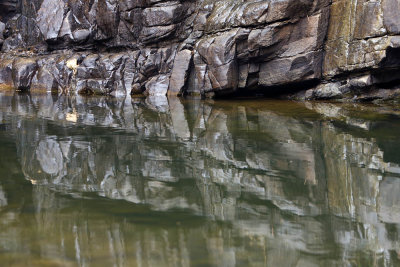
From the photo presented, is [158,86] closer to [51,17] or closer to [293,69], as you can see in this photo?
[293,69]

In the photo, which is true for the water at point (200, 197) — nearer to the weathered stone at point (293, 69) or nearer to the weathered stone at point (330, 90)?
the weathered stone at point (330, 90)

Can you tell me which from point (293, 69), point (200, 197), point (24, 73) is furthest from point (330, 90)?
point (24, 73)

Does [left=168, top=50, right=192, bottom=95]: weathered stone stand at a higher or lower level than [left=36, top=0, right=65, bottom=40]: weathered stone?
lower

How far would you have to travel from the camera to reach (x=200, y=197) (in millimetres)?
3139

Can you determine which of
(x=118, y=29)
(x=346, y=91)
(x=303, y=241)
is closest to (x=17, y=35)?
(x=118, y=29)

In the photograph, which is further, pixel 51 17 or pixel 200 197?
pixel 51 17

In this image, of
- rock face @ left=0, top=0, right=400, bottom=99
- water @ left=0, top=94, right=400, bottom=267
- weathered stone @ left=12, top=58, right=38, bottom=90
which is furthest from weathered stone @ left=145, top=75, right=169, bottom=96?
water @ left=0, top=94, right=400, bottom=267

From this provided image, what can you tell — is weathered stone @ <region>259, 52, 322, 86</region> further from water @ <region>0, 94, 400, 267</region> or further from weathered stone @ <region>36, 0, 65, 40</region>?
weathered stone @ <region>36, 0, 65, 40</region>

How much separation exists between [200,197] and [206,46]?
395 inches

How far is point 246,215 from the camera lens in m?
2.79

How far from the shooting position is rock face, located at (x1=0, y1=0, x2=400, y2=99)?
10.7m

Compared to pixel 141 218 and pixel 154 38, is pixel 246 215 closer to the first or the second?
pixel 141 218

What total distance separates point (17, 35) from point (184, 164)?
17.9 meters

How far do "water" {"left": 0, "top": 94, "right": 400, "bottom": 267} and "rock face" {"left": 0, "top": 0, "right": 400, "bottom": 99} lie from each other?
5.14m
